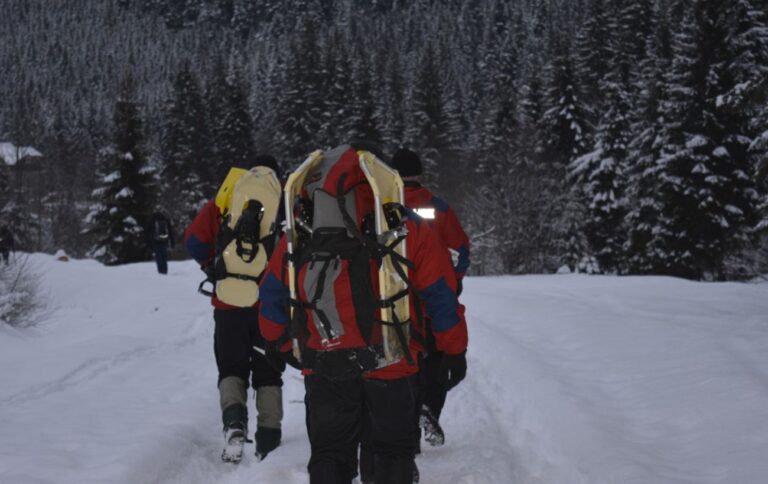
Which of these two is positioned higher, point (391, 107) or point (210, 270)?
point (391, 107)

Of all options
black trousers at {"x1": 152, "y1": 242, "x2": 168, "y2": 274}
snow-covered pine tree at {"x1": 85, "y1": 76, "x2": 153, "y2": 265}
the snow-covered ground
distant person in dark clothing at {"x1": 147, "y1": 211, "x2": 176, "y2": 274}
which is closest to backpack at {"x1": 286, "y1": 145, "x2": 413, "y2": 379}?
the snow-covered ground

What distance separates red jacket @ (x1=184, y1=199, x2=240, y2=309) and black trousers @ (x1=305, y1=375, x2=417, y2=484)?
1961 millimetres

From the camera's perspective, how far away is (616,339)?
7.91 metres

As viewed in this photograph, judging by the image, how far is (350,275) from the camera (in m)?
3.01

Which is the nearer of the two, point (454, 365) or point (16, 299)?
point (454, 365)

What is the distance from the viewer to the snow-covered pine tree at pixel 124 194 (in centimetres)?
3188

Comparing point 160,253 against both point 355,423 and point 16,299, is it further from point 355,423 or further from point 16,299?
point 355,423

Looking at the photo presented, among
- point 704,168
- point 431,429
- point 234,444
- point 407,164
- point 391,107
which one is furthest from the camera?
point 391,107

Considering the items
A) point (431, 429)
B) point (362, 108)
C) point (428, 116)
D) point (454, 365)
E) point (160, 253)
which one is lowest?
point (160, 253)

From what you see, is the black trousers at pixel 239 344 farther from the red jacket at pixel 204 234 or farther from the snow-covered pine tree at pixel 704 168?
the snow-covered pine tree at pixel 704 168

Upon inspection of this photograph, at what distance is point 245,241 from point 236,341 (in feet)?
2.64

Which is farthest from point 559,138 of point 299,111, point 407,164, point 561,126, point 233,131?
point 407,164

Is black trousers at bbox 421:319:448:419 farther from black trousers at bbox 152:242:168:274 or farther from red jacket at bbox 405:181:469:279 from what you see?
black trousers at bbox 152:242:168:274

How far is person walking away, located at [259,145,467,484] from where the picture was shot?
3008 millimetres
